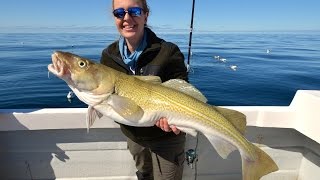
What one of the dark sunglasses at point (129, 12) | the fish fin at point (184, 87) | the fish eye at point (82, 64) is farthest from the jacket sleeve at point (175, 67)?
the fish eye at point (82, 64)

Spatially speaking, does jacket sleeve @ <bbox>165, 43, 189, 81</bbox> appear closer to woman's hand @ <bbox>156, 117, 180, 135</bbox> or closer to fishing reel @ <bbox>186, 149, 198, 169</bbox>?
woman's hand @ <bbox>156, 117, 180, 135</bbox>

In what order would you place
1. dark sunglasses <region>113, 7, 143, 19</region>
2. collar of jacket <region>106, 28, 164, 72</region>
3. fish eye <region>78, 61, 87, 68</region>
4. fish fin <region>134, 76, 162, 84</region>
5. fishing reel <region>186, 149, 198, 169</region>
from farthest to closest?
fishing reel <region>186, 149, 198, 169</region> < collar of jacket <region>106, 28, 164, 72</region> < dark sunglasses <region>113, 7, 143, 19</region> < fish fin <region>134, 76, 162, 84</region> < fish eye <region>78, 61, 87, 68</region>

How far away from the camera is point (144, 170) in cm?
392

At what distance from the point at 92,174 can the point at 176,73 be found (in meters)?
2.09

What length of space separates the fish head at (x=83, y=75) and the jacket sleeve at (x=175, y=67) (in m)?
0.74

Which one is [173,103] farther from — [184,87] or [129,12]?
[129,12]

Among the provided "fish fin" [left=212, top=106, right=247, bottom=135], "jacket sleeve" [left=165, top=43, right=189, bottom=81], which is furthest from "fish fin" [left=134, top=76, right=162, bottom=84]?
"fish fin" [left=212, top=106, right=247, bottom=135]

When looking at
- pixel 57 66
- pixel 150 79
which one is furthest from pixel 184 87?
pixel 57 66

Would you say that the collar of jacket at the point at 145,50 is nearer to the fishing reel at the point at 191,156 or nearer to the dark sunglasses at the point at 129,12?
the dark sunglasses at the point at 129,12

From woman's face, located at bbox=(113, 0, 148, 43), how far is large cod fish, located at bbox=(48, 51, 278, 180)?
0.56 meters

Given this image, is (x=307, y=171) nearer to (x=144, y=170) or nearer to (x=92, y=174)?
(x=144, y=170)

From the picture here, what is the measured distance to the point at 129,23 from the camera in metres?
3.31

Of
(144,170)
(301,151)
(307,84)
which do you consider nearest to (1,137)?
(144,170)

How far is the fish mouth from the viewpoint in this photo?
105 inches
